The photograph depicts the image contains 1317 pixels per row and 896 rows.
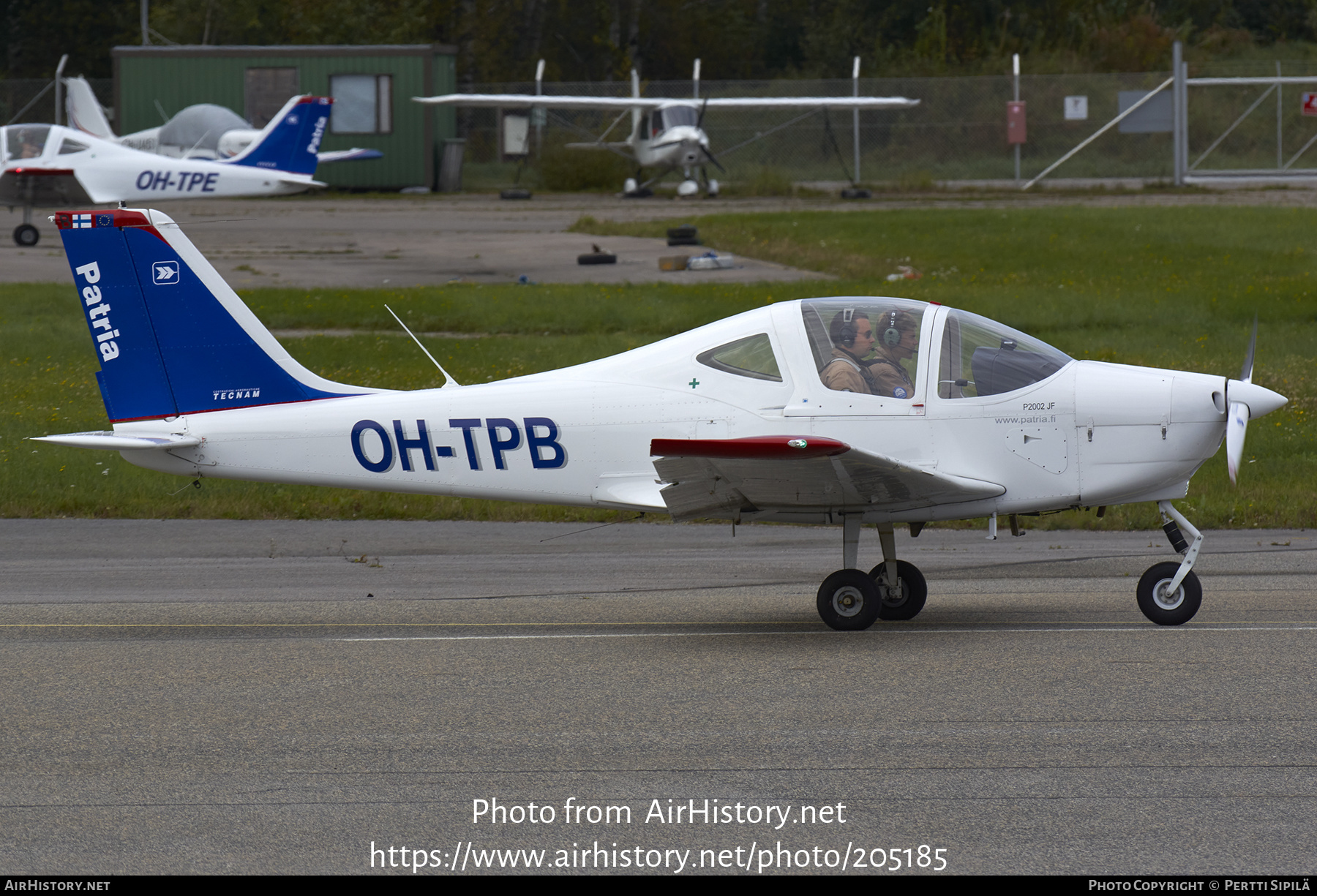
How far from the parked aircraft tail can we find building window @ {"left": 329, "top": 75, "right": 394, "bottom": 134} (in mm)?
6809

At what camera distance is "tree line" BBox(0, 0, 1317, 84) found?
55.2 meters

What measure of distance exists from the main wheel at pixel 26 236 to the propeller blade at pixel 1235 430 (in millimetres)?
28847

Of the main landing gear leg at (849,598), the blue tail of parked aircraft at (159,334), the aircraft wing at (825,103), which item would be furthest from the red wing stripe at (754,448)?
the aircraft wing at (825,103)

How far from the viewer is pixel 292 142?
1377 inches

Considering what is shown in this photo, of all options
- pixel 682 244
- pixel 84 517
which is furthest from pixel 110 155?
pixel 84 517

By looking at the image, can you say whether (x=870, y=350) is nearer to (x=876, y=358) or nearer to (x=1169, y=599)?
(x=876, y=358)

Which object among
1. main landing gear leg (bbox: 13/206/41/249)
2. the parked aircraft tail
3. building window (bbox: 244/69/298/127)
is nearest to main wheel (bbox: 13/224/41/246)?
main landing gear leg (bbox: 13/206/41/249)

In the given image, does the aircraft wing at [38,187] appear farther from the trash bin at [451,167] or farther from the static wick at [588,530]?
the static wick at [588,530]

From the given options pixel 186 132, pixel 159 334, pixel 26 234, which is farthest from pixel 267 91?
pixel 159 334

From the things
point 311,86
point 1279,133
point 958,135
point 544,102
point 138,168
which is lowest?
point 138,168

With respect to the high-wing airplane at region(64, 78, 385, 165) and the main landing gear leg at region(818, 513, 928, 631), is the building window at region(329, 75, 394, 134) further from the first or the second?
the main landing gear leg at region(818, 513, 928, 631)

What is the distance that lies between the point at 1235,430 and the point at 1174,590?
1.07 metres

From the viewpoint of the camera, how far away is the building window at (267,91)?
150 feet

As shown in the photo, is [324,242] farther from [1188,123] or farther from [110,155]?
[1188,123]
